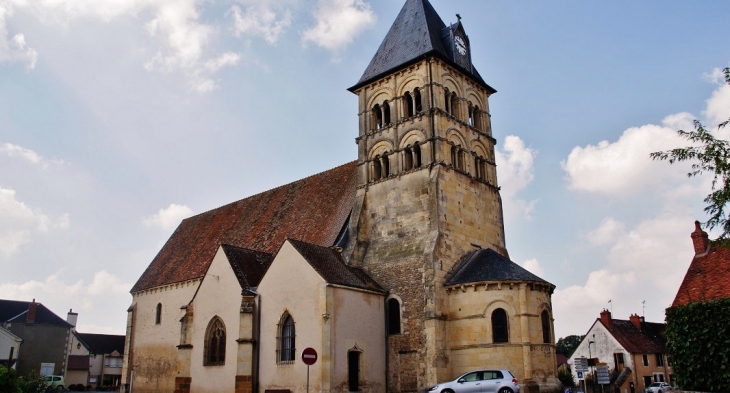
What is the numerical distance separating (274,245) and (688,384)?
19.6 meters

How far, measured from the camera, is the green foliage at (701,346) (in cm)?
1659

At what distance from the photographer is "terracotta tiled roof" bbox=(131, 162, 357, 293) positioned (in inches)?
1200

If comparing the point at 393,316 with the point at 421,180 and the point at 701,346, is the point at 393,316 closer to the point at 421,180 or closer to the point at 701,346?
the point at 421,180

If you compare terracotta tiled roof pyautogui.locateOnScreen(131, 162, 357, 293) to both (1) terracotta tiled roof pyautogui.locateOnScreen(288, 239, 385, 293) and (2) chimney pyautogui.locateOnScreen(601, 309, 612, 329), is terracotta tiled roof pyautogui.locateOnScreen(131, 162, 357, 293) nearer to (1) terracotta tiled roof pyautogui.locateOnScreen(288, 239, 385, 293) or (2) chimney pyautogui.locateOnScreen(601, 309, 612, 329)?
(1) terracotta tiled roof pyautogui.locateOnScreen(288, 239, 385, 293)

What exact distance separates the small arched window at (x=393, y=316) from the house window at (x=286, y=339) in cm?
446

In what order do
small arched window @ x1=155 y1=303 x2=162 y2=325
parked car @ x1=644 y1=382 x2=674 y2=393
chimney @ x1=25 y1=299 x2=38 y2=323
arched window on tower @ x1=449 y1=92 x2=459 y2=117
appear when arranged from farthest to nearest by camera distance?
1. chimney @ x1=25 y1=299 x2=38 y2=323
2. parked car @ x1=644 y1=382 x2=674 y2=393
3. small arched window @ x1=155 y1=303 x2=162 y2=325
4. arched window on tower @ x1=449 y1=92 x2=459 y2=117

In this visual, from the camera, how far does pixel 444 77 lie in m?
29.6

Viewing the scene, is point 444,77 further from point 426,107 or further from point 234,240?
point 234,240

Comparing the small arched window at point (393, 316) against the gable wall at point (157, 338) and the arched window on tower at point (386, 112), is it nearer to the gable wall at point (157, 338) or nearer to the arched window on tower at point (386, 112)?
the arched window on tower at point (386, 112)

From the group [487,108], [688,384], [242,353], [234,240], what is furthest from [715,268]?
[234,240]

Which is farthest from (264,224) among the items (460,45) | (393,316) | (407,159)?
(460,45)

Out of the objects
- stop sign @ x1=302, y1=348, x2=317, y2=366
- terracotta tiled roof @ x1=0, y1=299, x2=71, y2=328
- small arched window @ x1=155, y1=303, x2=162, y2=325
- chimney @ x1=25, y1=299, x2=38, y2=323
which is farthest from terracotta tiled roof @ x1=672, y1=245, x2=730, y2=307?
chimney @ x1=25, y1=299, x2=38, y2=323

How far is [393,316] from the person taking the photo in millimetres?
25891

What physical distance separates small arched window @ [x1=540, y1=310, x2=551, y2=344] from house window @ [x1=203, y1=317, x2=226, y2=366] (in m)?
13.2
